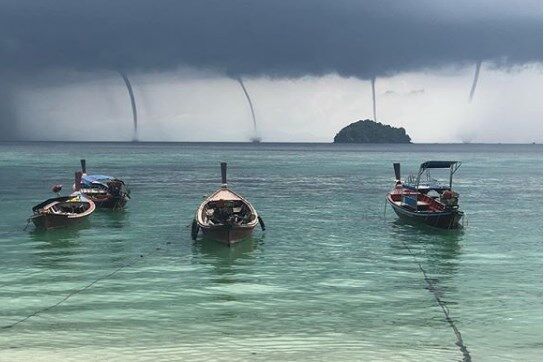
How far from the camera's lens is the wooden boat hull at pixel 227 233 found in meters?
38.8

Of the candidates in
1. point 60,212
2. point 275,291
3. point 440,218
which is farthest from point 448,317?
point 60,212

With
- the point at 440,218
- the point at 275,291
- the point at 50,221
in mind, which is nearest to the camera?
the point at 275,291

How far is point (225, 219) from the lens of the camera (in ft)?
140

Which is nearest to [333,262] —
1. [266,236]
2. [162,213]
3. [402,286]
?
[402,286]

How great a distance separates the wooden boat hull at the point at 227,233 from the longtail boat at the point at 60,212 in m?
13.9

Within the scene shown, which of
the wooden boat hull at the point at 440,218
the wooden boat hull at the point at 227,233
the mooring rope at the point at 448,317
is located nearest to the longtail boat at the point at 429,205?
the wooden boat hull at the point at 440,218

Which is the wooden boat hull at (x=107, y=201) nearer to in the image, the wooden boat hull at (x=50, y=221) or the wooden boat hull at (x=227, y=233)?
the wooden boat hull at (x=50, y=221)

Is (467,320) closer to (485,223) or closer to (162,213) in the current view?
(485,223)

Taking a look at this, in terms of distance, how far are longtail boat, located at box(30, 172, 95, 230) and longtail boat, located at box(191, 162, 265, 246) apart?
11071 millimetres

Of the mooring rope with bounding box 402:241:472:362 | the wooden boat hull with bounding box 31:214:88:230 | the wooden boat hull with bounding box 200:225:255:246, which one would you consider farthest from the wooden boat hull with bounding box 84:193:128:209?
the mooring rope with bounding box 402:241:472:362

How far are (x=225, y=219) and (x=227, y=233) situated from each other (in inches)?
152

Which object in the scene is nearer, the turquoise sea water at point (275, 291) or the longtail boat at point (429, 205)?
the turquoise sea water at point (275, 291)

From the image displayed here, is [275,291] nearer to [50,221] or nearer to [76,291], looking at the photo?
[76,291]

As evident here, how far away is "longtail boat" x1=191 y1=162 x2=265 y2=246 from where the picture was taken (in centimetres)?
3900
